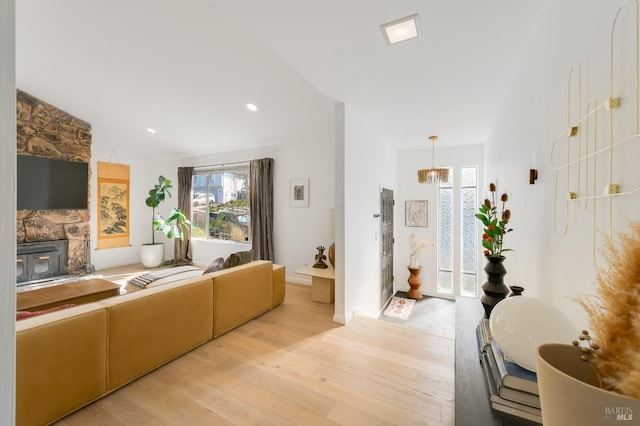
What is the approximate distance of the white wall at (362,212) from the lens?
9.83 ft

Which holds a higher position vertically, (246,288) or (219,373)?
(246,288)

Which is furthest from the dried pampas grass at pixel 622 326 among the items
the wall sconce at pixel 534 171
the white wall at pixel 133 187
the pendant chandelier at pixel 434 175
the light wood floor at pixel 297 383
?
the white wall at pixel 133 187

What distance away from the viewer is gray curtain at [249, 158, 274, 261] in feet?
16.5

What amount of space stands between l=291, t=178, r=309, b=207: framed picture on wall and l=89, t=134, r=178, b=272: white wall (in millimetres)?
3482

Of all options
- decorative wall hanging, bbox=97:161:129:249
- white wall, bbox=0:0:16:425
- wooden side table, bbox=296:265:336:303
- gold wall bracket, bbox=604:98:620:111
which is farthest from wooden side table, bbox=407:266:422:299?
decorative wall hanging, bbox=97:161:129:249

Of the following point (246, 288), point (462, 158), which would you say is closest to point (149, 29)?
point (246, 288)

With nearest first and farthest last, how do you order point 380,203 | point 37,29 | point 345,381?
point 345,381 < point 37,29 < point 380,203

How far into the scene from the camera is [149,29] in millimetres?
2848

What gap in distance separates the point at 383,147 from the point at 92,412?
14.5 ft

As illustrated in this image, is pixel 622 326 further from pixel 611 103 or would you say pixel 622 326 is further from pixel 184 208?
pixel 184 208

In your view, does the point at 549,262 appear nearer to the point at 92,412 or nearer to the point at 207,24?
the point at 92,412

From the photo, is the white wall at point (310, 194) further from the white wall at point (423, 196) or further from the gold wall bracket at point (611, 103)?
the gold wall bracket at point (611, 103)

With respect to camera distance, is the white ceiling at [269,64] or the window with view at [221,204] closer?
the white ceiling at [269,64]

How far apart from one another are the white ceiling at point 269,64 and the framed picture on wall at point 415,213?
1220 mm
